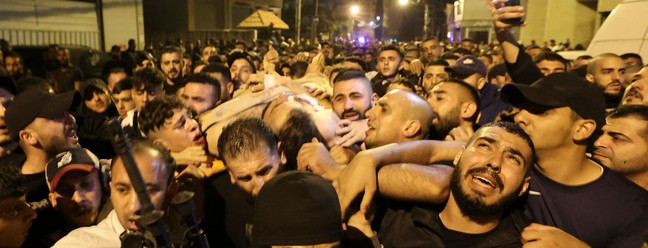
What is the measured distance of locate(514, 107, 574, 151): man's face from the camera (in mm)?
2912

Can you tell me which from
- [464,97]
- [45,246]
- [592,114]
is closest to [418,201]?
[592,114]

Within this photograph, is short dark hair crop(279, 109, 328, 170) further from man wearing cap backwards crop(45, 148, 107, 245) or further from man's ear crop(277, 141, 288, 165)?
man wearing cap backwards crop(45, 148, 107, 245)

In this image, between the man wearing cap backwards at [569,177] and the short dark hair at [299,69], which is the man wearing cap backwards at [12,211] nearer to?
the man wearing cap backwards at [569,177]

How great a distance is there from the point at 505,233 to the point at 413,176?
1.74 ft

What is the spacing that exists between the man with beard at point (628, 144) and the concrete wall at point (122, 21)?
60.4ft

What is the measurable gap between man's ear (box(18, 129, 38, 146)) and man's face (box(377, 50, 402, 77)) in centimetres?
553

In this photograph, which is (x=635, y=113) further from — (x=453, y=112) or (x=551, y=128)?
(x=453, y=112)

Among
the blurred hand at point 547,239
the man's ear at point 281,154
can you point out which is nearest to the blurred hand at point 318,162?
the man's ear at point 281,154

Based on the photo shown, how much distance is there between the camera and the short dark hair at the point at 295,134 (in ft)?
10.3

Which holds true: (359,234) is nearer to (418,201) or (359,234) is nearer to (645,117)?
(418,201)

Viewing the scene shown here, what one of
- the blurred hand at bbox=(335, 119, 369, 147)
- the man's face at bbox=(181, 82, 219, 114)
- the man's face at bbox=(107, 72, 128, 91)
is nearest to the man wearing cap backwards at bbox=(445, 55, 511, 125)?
the blurred hand at bbox=(335, 119, 369, 147)

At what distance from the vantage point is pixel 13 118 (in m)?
3.52

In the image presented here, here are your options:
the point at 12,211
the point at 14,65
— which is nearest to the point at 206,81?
the point at 12,211

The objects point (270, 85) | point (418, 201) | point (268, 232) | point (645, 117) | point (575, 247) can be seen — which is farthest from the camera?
point (270, 85)
